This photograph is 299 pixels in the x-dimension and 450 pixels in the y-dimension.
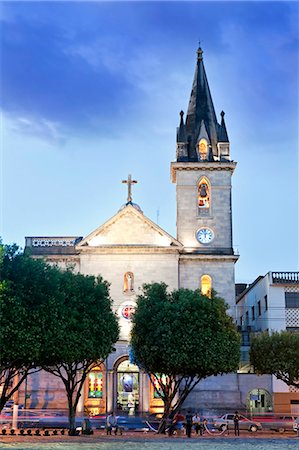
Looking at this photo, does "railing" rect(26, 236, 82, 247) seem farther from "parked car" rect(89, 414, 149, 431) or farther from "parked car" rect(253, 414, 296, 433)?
"parked car" rect(253, 414, 296, 433)

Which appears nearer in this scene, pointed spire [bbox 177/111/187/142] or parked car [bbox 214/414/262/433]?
parked car [bbox 214/414/262/433]

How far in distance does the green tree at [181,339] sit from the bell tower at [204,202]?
44.1 feet

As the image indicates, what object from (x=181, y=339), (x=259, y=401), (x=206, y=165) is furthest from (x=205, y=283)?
(x=181, y=339)

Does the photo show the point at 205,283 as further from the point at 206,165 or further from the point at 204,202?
the point at 206,165

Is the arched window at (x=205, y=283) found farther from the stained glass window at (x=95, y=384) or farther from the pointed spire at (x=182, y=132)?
the pointed spire at (x=182, y=132)

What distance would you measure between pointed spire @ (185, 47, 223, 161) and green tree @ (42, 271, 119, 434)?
75.9 feet

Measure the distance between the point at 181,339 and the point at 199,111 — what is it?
2655cm

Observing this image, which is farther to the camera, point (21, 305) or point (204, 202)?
point (204, 202)

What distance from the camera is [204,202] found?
57.3 m

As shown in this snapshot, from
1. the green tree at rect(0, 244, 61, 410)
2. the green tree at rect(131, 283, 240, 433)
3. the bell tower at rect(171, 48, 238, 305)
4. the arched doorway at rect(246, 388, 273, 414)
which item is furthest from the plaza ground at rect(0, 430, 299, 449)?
the bell tower at rect(171, 48, 238, 305)

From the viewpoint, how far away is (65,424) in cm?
4038

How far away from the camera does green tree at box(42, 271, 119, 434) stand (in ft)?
107

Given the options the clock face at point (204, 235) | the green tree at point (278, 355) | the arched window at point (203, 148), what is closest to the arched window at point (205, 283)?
the clock face at point (204, 235)

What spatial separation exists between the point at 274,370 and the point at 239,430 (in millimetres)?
7920
